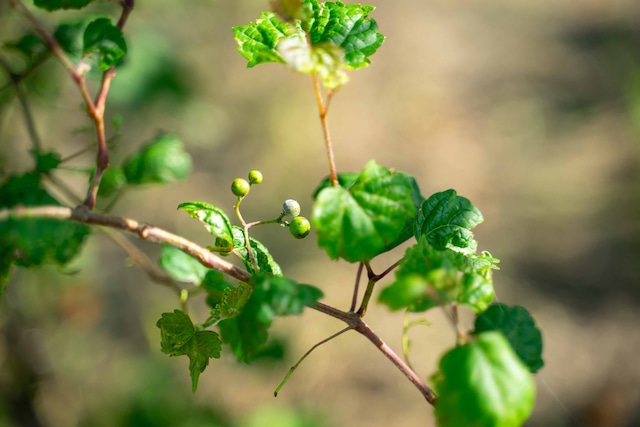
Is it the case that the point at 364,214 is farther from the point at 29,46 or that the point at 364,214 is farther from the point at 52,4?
the point at 29,46

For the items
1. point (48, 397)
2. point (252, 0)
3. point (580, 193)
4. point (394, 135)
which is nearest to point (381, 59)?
point (394, 135)

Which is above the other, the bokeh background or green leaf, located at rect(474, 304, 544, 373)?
the bokeh background

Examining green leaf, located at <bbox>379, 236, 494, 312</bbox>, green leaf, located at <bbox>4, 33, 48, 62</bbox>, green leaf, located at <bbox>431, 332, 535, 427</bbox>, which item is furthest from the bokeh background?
green leaf, located at <bbox>431, 332, 535, 427</bbox>

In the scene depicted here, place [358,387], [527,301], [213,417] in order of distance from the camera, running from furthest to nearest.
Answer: [527,301]
[358,387]
[213,417]

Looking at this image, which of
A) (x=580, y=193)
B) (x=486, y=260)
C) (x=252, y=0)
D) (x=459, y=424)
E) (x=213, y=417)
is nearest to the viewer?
(x=459, y=424)

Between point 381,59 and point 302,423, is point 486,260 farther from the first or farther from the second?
point 381,59

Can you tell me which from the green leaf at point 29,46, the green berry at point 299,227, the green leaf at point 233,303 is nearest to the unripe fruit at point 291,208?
the green berry at point 299,227

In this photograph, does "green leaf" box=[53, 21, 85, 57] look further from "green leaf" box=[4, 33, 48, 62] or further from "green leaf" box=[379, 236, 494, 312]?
"green leaf" box=[379, 236, 494, 312]

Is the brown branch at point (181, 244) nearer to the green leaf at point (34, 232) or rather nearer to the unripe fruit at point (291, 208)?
the green leaf at point (34, 232)
